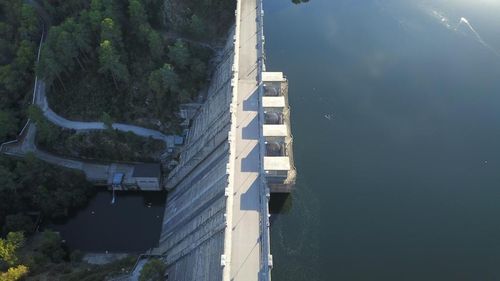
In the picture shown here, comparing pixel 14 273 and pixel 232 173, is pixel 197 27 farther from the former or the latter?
pixel 14 273

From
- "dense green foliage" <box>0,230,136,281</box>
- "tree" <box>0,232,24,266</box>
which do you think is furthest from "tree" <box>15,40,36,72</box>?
"tree" <box>0,232,24,266</box>

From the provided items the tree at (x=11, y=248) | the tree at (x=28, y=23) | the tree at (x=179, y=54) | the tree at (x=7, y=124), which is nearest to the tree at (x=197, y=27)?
the tree at (x=179, y=54)

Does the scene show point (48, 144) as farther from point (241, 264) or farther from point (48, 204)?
point (241, 264)

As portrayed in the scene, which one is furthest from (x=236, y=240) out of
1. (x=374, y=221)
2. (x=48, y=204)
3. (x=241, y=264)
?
(x=48, y=204)

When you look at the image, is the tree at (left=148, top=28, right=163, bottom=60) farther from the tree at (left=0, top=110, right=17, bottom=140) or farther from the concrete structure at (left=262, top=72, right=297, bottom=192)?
the tree at (left=0, top=110, right=17, bottom=140)

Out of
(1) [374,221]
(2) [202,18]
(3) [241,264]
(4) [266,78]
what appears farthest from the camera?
(2) [202,18]

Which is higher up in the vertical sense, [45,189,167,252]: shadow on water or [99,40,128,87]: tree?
[99,40,128,87]: tree
